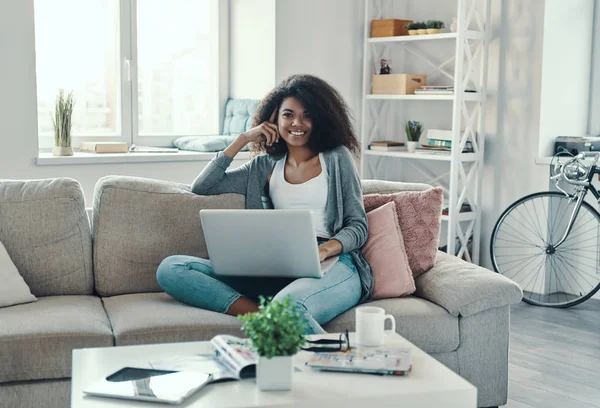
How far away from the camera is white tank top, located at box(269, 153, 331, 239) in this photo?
2.96 metres

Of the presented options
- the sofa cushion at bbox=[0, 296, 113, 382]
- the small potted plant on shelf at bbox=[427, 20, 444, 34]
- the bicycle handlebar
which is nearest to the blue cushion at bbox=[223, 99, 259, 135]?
the small potted plant on shelf at bbox=[427, 20, 444, 34]

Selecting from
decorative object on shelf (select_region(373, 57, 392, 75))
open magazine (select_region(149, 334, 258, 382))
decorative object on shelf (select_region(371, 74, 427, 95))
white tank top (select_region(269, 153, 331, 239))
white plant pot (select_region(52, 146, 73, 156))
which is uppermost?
decorative object on shelf (select_region(373, 57, 392, 75))

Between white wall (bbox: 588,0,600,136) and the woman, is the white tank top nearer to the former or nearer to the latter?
the woman

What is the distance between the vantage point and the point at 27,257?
2.83 metres

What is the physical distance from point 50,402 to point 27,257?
647mm

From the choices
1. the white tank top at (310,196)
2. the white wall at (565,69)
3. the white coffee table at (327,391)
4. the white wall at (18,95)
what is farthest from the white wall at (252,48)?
the white coffee table at (327,391)

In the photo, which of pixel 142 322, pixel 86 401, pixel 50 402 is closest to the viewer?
pixel 86 401

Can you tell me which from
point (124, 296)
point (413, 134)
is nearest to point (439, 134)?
point (413, 134)

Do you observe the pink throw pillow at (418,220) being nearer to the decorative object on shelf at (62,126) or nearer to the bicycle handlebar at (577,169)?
the bicycle handlebar at (577,169)

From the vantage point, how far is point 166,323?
252 cm

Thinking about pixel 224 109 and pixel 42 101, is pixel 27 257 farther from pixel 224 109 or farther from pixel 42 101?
pixel 224 109

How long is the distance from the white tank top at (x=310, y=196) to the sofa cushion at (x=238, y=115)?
2230mm

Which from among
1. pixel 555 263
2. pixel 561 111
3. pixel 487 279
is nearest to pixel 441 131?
pixel 561 111

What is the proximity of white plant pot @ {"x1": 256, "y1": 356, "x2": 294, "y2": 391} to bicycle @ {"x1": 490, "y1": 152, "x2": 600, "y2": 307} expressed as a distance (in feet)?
9.93
